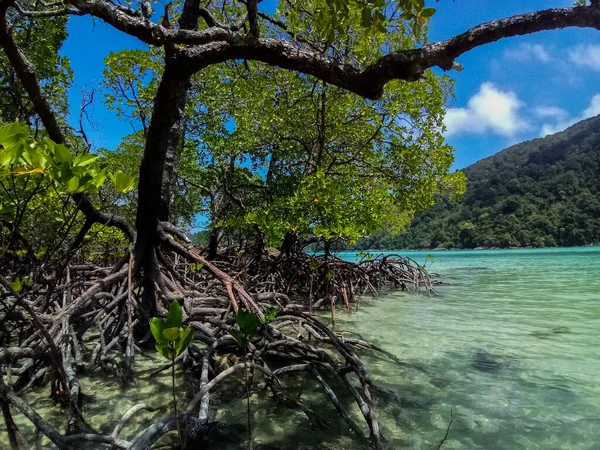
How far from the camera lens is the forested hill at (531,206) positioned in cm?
5669

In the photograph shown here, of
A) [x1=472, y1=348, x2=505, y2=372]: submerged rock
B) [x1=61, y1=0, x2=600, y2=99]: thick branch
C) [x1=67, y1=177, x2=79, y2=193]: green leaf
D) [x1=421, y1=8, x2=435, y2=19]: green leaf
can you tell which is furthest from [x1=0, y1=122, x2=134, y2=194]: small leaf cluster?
[x1=472, y1=348, x2=505, y2=372]: submerged rock

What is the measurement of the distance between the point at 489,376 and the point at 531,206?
68.8m

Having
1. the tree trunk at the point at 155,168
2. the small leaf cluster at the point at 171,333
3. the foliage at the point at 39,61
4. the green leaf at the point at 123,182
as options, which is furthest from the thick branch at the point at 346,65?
the foliage at the point at 39,61

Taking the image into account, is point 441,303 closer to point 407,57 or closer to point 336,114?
point 336,114

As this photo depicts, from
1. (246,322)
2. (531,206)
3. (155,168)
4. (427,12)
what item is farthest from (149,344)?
(531,206)

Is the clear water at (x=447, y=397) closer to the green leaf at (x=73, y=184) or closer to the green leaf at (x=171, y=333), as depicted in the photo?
the green leaf at (x=171, y=333)

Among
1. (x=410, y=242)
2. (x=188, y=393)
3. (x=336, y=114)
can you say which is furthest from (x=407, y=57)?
(x=410, y=242)

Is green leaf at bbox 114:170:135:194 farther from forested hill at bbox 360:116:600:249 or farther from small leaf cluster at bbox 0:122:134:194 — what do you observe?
forested hill at bbox 360:116:600:249

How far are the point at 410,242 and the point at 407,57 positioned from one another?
7273 cm

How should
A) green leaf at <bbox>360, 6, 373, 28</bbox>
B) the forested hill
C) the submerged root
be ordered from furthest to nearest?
1. the forested hill
2. green leaf at <bbox>360, 6, 373, 28</bbox>
3. the submerged root

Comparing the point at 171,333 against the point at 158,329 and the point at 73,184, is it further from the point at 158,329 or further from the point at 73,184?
the point at 73,184

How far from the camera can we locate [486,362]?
345 centimetres

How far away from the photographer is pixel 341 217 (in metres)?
5.74

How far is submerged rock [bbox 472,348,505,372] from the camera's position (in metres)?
3.27
